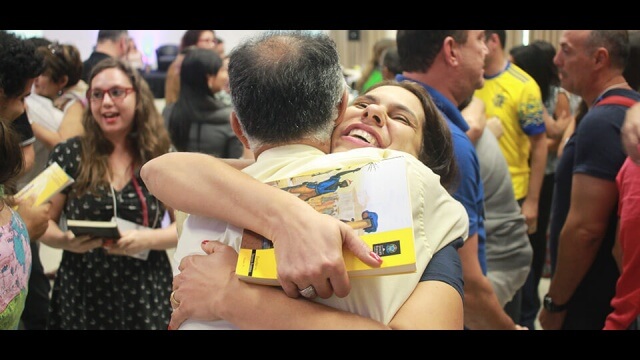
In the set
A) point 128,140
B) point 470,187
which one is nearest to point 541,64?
point 470,187

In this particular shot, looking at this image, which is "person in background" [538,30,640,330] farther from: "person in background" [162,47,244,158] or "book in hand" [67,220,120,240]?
"person in background" [162,47,244,158]

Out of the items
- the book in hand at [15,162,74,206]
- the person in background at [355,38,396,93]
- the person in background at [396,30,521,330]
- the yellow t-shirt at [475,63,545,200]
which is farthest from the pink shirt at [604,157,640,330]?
the person in background at [355,38,396,93]

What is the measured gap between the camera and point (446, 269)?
120cm

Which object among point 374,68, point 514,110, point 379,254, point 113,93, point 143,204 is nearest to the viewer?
point 379,254

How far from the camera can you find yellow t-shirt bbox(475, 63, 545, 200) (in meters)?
3.80

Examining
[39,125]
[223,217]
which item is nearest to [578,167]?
[223,217]

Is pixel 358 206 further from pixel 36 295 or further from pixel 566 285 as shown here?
pixel 36 295

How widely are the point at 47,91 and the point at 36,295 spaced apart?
4.42 ft

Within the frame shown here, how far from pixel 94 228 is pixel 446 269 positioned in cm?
175

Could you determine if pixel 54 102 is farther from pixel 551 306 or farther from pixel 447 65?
pixel 551 306

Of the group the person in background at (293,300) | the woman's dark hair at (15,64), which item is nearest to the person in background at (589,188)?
the person in background at (293,300)

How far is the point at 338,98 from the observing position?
4.05 feet

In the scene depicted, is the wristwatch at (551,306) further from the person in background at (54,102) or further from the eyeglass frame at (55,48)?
the eyeglass frame at (55,48)

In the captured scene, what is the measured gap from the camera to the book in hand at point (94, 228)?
101 inches
